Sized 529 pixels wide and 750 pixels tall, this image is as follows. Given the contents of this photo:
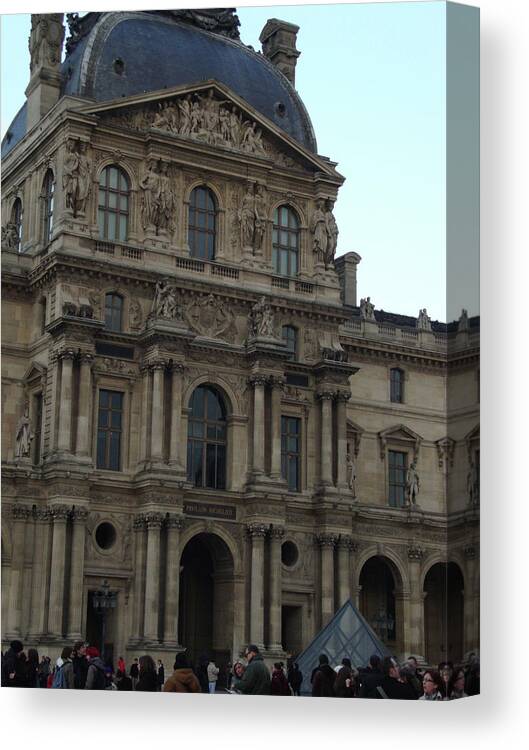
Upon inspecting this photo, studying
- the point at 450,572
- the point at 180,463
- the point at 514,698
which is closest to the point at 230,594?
the point at 180,463

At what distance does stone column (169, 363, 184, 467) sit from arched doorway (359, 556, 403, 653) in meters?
5.31

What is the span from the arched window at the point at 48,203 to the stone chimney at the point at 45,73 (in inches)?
58.0

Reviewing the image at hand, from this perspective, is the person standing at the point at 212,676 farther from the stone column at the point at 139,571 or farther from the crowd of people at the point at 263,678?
the stone column at the point at 139,571

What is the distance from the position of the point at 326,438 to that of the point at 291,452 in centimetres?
85

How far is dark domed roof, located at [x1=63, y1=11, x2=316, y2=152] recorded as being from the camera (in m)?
32.1

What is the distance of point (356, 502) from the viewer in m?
32.0

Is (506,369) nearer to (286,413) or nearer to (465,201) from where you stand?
(465,201)

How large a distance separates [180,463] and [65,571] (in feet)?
10.4

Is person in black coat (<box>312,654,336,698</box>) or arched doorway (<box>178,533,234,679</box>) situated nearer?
person in black coat (<box>312,654,336,698</box>)

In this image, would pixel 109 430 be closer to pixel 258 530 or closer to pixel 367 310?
pixel 258 530

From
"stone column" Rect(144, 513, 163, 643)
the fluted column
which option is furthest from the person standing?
the fluted column

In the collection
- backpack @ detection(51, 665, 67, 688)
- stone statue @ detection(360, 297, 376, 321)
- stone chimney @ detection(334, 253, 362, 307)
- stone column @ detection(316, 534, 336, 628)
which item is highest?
stone chimney @ detection(334, 253, 362, 307)

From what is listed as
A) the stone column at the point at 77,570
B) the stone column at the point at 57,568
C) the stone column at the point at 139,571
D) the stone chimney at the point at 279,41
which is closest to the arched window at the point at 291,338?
the stone column at the point at 139,571

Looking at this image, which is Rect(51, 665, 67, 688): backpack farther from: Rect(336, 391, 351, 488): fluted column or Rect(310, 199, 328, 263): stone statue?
Rect(310, 199, 328, 263): stone statue
